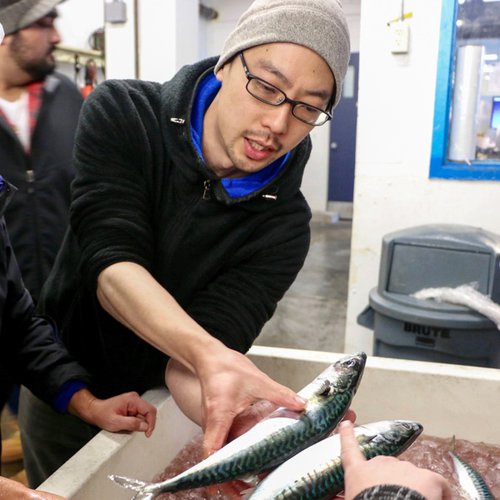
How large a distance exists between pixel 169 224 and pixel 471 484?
0.88 metres

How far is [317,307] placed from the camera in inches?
208

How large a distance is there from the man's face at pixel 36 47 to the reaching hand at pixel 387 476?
1970 millimetres

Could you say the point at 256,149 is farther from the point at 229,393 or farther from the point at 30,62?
the point at 30,62

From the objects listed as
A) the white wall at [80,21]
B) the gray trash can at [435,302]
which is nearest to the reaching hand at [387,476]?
the gray trash can at [435,302]

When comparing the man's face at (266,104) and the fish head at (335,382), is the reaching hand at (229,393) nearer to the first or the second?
the fish head at (335,382)

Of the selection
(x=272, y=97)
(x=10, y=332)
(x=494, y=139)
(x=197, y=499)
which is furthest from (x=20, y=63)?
(x=494, y=139)

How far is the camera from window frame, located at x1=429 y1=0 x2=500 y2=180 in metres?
2.81

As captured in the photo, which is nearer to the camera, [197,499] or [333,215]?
[197,499]

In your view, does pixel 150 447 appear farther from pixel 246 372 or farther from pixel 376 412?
pixel 376 412

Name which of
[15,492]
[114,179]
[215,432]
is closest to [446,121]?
[114,179]

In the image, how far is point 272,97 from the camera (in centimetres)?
123

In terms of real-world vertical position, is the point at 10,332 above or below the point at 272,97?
below

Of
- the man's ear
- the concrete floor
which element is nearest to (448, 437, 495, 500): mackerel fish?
the man's ear

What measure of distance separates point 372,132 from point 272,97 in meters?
1.97
